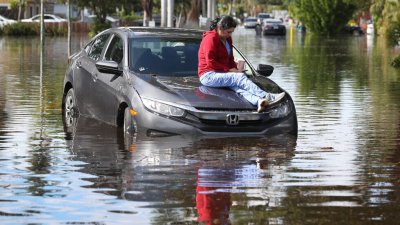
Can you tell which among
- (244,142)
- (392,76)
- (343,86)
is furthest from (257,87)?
(392,76)

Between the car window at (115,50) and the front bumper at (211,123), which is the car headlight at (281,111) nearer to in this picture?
the front bumper at (211,123)

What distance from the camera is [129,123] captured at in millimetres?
13102

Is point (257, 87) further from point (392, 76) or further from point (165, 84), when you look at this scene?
point (392, 76)

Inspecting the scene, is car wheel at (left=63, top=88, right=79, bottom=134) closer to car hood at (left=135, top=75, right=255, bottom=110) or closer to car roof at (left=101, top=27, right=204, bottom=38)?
car roof at (left=101, top=27, right=204, bottom=38)

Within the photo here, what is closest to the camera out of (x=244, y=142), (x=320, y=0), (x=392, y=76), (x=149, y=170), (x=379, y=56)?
(x=149, y=170)

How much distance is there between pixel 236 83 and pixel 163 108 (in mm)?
1031

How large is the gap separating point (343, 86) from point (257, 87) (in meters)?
11.3

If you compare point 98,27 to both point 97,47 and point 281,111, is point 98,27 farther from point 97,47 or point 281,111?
point 281,111

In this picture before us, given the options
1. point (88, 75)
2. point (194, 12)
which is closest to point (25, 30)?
point (194, 12)

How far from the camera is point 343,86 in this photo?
23984 millimetres

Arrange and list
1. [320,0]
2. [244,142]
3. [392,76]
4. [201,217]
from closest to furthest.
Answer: [201,217] < [244,142] < [392,76] < [320,0]

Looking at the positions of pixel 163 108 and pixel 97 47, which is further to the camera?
pixel 97 47

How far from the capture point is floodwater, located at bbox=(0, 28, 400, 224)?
826 centimetres

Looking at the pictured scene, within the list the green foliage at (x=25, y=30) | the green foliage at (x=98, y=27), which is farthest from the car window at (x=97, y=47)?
the green foliage at (x=25, y=30)
